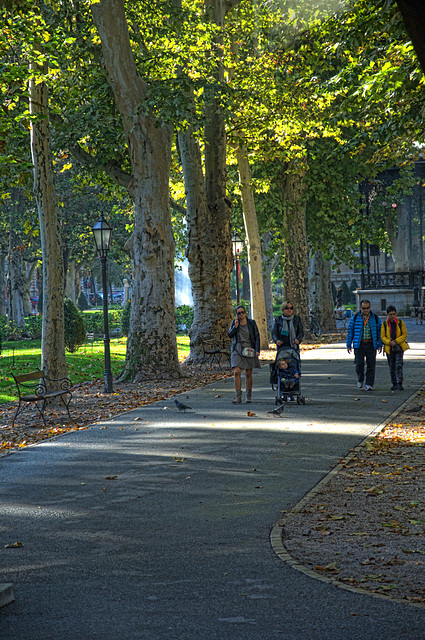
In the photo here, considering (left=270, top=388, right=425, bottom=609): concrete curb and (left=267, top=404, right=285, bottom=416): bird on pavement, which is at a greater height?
(left=267, top=404, right=285, bottom=416): bird on pavement

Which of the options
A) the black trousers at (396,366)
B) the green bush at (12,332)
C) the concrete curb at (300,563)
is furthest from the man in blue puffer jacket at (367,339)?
the green bush at (12,332)

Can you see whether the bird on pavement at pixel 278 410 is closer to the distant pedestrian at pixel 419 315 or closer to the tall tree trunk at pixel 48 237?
the tall tree trunk at pixel 48 237

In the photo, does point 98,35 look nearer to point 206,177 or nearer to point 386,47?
point 206,177

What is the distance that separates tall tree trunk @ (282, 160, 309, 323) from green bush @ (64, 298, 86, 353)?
826 centimetres

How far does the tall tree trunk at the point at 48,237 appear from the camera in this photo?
15141 millimetres


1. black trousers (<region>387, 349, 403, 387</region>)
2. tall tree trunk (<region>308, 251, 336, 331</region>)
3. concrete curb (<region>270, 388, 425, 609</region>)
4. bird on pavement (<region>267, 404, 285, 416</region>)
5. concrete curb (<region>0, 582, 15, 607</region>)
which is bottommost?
concrete curb (<region>270, 388, 425, 609</region>)

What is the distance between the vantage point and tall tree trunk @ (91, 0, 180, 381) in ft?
61.7

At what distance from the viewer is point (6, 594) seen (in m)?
5.03

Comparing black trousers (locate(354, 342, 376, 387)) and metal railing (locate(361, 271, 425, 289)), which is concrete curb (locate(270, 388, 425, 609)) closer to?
black trousers (locate(354, 342, 376, 387))

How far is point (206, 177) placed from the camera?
76.9 ft

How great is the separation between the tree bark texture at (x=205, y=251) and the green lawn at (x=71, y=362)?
9.47 feet

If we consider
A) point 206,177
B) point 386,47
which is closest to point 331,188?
point 206,177

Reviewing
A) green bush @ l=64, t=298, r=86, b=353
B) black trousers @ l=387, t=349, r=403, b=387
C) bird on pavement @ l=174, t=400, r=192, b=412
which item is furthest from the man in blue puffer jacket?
A: green bush @ l=64, t=298, r=86, b=353

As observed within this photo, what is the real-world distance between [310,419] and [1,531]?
6685 millimetres
